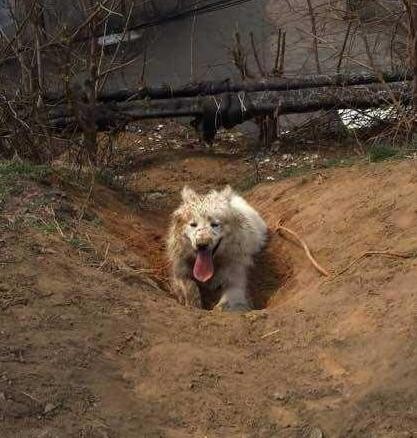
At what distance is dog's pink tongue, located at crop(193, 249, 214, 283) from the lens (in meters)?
6.66

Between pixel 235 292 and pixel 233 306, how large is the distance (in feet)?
0.80

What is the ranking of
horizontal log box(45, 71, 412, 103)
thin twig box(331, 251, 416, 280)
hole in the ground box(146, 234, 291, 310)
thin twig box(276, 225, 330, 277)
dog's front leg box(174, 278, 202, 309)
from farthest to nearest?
1. horizontal log box(45, 71, 412, 103)
2. hole in the ground box(146, 234, 291, 310)
3. dog's front leg box(174, 278, 202, 309)
4. thin twig box(276, 225, 330, 277)
5. thin twig box(331, 251, 416, 280)

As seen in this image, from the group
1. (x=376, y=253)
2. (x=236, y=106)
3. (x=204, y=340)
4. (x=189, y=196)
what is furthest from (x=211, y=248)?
(x=236, y=106)

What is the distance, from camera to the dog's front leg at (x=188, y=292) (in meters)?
6.60

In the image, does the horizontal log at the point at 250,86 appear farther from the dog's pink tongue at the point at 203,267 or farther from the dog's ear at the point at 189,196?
the dog's pink tongue at the point at 203,267

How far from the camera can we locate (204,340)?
4914 mm

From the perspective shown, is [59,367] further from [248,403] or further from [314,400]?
[314,400]

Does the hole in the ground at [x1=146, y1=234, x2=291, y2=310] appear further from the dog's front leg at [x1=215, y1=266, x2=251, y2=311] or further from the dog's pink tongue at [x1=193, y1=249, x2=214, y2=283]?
the dog's pink tongue at [x1=193, y1=249, x2=214, y2=283]

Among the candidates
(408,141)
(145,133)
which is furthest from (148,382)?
(145,133)

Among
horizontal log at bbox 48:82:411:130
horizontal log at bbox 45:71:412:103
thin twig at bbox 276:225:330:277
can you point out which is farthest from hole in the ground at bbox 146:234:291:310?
horizontal log at bbox 45:71:412:103

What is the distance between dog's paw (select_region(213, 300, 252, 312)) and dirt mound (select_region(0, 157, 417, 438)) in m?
0.22

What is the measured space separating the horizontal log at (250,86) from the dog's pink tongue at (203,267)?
149 inches

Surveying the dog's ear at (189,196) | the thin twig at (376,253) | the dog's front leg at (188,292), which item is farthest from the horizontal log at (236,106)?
the thin twig at (376,253)

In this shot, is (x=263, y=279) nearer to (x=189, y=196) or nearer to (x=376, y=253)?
(x=189, y=196)
